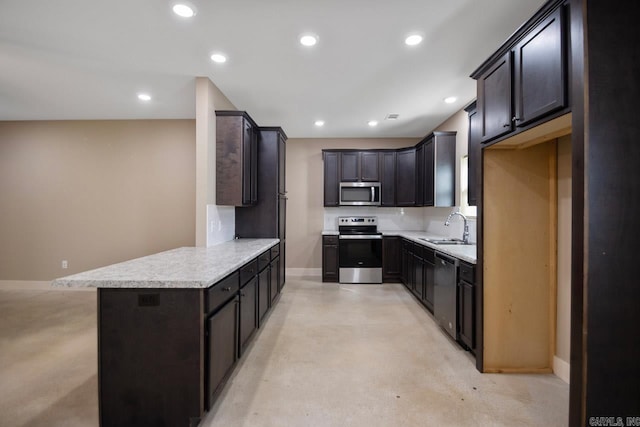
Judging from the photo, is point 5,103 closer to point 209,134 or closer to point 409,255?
point 209,134

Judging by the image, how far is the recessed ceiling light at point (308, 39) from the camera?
2430 millimetres

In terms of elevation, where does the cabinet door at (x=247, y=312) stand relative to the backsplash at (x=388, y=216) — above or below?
below

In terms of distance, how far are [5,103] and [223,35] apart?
3.83 meters

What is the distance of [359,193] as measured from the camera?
18.0ft

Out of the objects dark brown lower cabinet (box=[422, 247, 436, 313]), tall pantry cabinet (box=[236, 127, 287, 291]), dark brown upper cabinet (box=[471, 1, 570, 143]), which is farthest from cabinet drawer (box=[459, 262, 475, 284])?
tall pantry cabinet (box=[236, 127, 287, 291])

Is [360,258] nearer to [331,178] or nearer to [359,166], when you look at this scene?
[331,178]

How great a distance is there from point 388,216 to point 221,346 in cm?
444

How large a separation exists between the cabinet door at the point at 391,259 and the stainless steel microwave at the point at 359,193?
75 cm

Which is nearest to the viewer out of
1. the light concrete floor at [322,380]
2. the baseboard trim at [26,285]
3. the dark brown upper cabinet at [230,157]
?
the light concrete floor at [322,380]

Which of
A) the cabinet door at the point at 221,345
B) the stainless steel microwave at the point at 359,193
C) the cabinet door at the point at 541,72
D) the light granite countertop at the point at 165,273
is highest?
the cabinet door at the point at 541,72

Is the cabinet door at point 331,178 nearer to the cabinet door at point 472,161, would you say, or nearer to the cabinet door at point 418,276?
the cabinet door at point 418,276

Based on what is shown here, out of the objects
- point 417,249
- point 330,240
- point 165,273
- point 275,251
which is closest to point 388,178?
point 330,240

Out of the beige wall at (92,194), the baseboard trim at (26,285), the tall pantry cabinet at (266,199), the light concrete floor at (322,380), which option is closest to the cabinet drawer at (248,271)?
the light concrete floor at (322,380)

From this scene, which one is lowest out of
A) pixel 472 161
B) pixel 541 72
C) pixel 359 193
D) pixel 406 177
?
pixel 359 193
